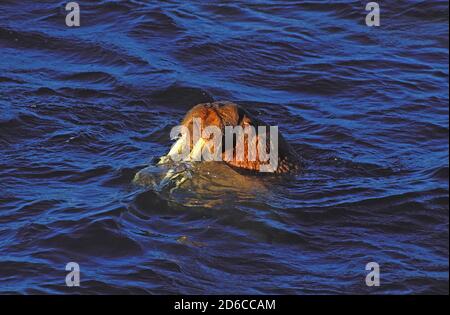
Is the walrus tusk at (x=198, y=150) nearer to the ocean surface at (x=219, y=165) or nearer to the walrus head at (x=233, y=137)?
the walrus head at (x=233, y=137)

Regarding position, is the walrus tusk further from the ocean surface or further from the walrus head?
the ocean surface

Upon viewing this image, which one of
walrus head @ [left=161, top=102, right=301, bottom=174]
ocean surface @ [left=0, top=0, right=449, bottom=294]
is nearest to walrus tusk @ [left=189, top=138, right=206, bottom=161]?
walrus head @ [left=161, top=102, right=301, bottom=174]

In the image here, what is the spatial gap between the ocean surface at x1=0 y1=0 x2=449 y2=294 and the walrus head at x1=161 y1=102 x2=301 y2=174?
0.15m

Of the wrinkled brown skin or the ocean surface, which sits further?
the wrinkled brown skin

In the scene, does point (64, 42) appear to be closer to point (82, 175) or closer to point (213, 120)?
point (82, 175)

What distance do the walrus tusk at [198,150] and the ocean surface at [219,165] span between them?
12 cm

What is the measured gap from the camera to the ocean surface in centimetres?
816

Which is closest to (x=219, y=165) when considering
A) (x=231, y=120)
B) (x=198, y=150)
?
(x=198, y=150)

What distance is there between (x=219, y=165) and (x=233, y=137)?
10.4 inches

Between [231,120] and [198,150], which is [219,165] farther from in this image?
[231,120]

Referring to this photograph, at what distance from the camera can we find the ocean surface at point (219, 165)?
8164mm

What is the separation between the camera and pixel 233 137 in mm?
9211

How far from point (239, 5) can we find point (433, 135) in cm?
441
